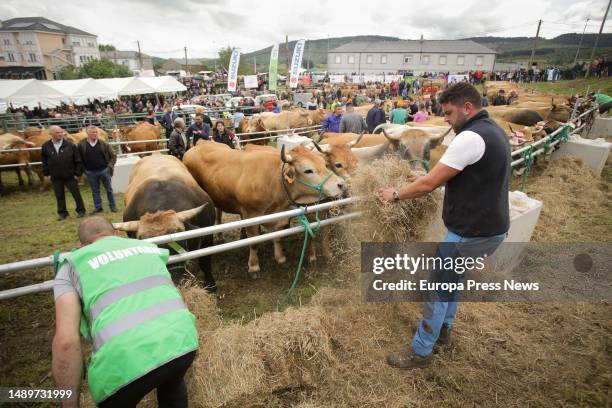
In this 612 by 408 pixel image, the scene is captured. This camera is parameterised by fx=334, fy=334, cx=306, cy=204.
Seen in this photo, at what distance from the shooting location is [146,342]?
186 centimetres

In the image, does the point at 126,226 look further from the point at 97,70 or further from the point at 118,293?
the point at 97,70

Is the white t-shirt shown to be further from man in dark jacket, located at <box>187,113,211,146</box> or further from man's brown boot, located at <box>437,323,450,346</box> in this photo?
man in dark jacket, located at <box>187,113,211,146</box>

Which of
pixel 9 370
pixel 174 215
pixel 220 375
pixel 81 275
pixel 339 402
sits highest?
pixel 81 275

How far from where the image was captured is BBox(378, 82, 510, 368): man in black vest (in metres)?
2.54

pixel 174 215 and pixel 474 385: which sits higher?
pixel 174 215

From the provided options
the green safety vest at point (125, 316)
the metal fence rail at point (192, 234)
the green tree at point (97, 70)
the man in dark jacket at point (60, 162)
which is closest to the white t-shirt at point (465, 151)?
the metal fence rail at point (192, 234)

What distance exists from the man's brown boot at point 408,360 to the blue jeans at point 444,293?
1.9 inches

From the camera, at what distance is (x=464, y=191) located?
8.83 feet

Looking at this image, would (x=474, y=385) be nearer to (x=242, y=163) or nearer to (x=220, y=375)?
(x=220, y=375)

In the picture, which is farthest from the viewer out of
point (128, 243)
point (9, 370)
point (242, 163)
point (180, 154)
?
point (180, 154)

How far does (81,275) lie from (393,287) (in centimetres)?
306

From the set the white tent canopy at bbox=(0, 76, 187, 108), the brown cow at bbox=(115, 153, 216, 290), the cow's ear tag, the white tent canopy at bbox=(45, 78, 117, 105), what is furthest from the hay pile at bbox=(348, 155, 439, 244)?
the white tent canopy at bbox=(45, 78, 117, 105)

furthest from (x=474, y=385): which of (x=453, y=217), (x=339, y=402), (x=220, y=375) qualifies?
(x=220, y=375)

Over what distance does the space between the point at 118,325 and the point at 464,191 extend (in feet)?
8.46
